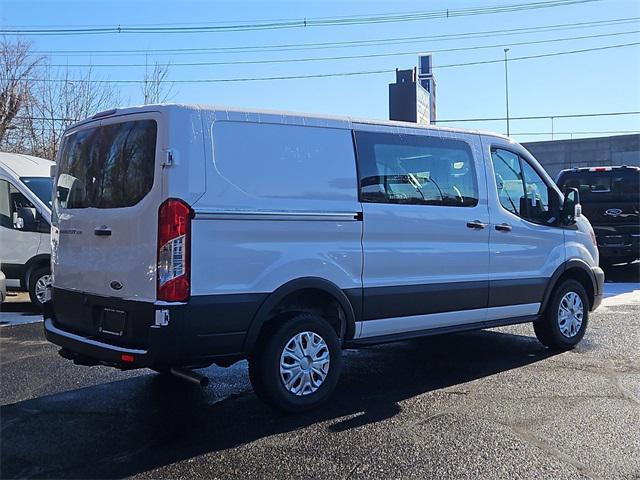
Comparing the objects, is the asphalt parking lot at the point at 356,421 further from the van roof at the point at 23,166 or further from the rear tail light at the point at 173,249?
the van roof at the point at 23,166

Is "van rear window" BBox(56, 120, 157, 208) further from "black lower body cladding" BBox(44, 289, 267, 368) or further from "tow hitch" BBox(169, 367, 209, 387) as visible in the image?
"tow hitch" BBox(169, 367, 209, 387)

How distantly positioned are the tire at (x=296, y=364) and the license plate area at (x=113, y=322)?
0.96m

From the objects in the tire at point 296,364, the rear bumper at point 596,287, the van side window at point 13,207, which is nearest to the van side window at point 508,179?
the rear bumper at point 596,287

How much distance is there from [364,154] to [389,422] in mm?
2133

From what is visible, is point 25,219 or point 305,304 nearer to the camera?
point 305,304

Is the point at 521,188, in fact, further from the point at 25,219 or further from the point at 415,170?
the point at 25,219

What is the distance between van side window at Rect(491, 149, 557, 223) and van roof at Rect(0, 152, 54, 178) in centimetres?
728

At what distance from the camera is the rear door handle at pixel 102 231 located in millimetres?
4690

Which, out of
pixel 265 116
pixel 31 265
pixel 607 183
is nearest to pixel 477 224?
pixel 265 116

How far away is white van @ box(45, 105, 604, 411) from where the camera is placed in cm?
441

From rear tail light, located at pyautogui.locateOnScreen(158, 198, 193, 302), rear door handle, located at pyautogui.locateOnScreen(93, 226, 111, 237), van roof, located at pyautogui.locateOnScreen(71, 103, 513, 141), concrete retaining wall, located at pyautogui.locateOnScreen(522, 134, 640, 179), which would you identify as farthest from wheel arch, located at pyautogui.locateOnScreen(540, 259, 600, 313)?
concrete retaining wall, located at pyautogui.locateOnScreen(522, 134, 640, 179)

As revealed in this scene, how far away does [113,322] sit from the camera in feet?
15.2

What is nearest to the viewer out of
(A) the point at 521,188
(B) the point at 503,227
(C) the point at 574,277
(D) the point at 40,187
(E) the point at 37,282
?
(B) the point at 503,227

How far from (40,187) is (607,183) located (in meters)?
10.7
